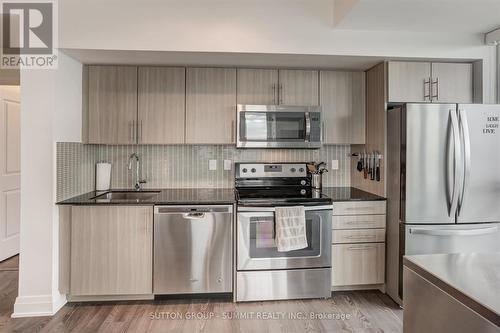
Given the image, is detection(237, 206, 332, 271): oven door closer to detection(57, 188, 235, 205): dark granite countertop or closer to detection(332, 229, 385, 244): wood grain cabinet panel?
detection(332, 229, 385, 244): wood grain cabinet panel

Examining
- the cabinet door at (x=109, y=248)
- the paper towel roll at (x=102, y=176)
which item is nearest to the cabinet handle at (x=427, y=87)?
the cabinet door at (x=109, y=248)

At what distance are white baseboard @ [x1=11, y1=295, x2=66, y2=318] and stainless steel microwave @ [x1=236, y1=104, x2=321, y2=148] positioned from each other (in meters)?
2.04

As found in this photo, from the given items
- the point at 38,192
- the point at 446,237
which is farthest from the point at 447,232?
the point at 38,192

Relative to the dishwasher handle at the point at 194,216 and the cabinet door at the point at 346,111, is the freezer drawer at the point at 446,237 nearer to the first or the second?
the cabinet door at the point at 346,111

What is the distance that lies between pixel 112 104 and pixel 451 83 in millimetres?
3159

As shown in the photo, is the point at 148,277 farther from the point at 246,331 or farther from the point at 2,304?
the point at 2,304

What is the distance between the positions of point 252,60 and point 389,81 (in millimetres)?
1239

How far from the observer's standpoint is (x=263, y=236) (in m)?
2.65

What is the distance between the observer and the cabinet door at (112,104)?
116 inches

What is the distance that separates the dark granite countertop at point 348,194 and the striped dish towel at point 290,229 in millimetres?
383

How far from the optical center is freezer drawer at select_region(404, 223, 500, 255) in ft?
8.32

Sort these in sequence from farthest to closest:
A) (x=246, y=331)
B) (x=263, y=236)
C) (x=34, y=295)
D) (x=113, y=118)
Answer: (x=113, y=118), (x=263, y=236), (x=34, y=295), (x=246, y=331)

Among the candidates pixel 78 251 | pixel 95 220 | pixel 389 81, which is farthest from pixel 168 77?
pixel 389 81

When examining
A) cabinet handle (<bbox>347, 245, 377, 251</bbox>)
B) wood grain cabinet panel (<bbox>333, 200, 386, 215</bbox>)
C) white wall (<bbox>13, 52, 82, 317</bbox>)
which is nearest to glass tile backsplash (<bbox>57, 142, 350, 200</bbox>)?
white wall (<bbox>13, 52, 82, 317</bbox>)
